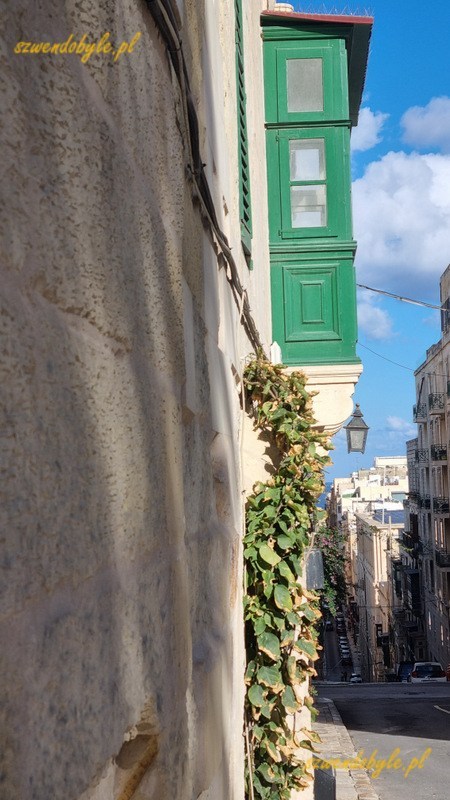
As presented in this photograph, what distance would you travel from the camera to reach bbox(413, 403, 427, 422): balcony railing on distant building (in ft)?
157

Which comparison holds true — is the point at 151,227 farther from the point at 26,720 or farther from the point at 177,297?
the point at 26,720

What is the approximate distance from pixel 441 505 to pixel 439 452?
250cm

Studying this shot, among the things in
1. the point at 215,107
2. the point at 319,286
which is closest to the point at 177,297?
the point at 215,107

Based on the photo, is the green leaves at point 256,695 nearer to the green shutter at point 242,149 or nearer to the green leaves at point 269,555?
the green leaves at point 269,555

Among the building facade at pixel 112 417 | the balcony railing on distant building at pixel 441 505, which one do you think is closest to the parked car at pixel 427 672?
the balcony railing on distant building at pixel 441 505

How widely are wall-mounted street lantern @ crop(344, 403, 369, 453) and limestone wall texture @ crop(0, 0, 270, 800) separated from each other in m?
10.3

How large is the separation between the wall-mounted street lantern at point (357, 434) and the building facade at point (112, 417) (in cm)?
960

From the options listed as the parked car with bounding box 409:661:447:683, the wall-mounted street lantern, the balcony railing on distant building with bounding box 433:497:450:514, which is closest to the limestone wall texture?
the wall-mounted street lantern

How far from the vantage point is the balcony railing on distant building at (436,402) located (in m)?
43.0

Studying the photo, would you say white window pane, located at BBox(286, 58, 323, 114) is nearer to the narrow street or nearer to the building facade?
the building facade

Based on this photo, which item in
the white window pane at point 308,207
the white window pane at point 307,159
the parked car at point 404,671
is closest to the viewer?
the white window pane at point 308,207

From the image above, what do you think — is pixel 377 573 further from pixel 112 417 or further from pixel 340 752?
pixel 112 417

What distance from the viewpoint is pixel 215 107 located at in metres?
3.24

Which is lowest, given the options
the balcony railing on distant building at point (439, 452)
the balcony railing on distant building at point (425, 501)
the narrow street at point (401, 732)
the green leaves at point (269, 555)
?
the narrow street at point (401, 732)
